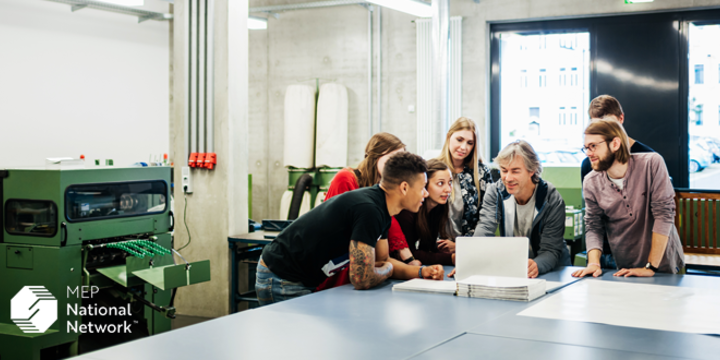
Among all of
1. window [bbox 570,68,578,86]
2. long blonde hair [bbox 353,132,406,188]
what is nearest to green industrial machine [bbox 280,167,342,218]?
window [bbox 570,68,578,86]

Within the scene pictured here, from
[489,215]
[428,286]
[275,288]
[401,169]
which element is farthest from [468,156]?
[275,288]

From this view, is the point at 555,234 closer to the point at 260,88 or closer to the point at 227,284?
the point at 227,284

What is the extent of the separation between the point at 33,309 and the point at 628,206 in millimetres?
3291

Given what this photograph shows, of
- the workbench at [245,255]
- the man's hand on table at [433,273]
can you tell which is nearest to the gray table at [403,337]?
the man's hand on table at [433,273]

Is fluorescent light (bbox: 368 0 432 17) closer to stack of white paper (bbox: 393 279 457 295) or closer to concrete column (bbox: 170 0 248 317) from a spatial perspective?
concrete column (bbox: 170 0 248 317)

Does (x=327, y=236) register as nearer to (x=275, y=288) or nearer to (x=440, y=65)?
(x=275, y=288)

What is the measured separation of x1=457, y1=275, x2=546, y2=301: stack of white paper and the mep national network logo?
2.43 m

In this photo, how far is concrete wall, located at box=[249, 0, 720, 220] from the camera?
23.7 ft

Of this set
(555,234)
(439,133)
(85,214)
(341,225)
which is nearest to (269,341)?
(341,225)

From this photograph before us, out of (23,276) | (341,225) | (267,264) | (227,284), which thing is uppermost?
(341,225)

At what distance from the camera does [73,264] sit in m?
3.49

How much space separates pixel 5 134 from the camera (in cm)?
683

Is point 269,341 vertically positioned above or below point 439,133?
below

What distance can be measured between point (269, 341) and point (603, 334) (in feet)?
3.31
